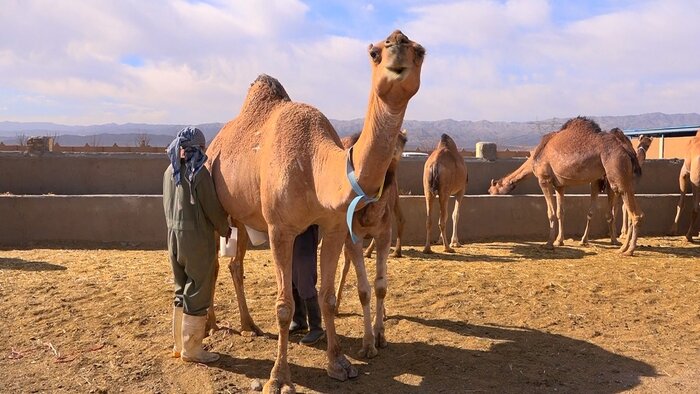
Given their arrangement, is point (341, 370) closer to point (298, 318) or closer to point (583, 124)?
point (298, 318)

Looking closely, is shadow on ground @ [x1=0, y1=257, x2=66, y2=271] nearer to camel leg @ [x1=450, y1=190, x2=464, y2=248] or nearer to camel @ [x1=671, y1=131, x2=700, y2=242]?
camel leg @ [x1=450, y1=190, x2=464, y2=248]

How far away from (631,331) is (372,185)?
360 centimetres

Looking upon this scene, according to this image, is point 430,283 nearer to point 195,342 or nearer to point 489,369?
point 489,369

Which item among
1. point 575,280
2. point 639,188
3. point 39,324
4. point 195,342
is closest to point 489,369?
point 195,342

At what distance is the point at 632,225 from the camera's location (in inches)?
390

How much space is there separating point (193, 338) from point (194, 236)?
2.72 ft

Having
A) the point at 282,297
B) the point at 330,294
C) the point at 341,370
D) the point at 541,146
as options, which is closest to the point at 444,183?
the point at 541,146

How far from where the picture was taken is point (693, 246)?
10.6m

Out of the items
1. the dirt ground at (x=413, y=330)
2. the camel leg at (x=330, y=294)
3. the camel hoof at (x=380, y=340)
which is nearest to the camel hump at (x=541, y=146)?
the dirt ground at (x=413, y=330)

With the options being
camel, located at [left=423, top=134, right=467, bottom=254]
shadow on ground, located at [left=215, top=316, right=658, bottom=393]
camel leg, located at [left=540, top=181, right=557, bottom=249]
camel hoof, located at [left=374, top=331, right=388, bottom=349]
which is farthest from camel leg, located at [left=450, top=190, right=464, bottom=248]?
camel hoof, located at [left=374, top=331, right=388, bottom=349]

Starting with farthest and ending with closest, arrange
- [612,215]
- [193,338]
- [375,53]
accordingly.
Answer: [612,215] < [193,338] < [375,53]

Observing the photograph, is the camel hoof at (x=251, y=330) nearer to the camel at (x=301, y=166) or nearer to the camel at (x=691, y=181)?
the camel at (x=301, y=166)

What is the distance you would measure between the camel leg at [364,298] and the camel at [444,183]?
15.6 ft

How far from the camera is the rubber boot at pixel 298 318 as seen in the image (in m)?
5.72
